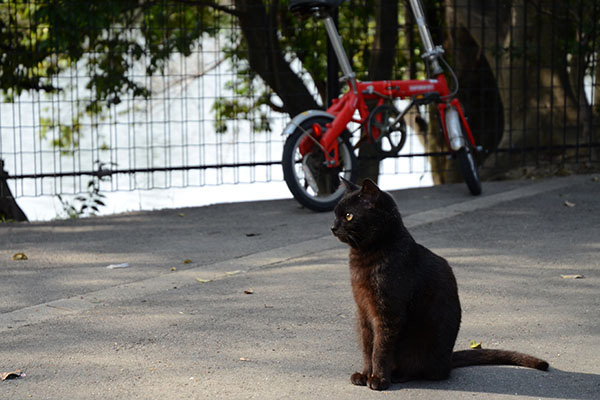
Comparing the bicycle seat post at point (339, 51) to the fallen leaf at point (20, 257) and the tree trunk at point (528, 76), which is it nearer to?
the tree trunk at point (528, 76)

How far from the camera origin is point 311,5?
7816 millimetres

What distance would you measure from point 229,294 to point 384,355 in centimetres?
188

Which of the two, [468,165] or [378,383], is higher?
[468,165]

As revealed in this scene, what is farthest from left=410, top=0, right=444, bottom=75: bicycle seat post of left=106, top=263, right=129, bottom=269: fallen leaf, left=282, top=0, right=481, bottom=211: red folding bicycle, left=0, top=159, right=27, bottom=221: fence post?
left=0, top=159, right=27, bottom=221: fence post

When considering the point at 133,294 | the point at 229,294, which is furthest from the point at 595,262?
the point at 133,294

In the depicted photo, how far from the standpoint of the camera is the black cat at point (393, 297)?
3572 mm

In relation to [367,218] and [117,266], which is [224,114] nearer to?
[117,266]

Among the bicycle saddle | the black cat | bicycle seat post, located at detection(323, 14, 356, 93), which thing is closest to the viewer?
the black cat

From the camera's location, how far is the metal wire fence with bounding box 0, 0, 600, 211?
9367mm

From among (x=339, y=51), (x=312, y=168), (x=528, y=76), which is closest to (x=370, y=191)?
(x=312, y=168)

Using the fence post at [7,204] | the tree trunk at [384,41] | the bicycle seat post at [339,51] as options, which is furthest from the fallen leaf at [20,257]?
the tree trunk at [384,41]

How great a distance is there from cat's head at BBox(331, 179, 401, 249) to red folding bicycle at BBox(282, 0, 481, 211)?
3879 mm

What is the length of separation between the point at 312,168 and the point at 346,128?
51 centimetres

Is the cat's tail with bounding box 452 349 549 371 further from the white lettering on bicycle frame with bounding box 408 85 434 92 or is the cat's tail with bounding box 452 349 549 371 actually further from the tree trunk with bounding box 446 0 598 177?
the tree trunk with bounding box 446 0 598 177
